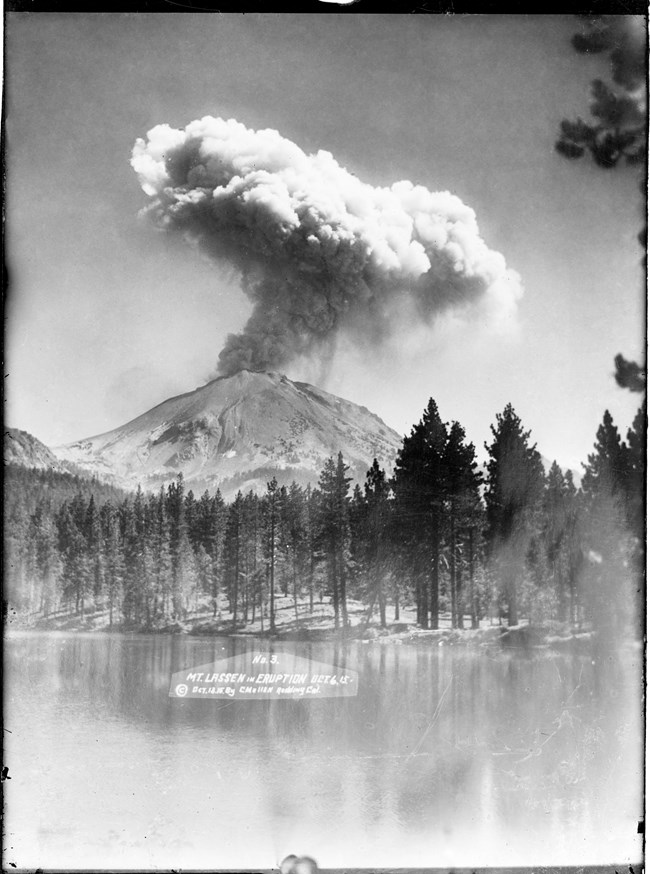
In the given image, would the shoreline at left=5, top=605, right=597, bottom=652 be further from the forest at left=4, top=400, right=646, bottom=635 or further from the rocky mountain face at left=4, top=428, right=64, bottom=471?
the rocky mountain face at left=4, top=428, right=64, bottom=471

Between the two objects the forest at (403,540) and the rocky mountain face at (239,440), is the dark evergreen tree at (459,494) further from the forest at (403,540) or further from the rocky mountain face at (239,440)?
the rocky mountain face at (239,440)

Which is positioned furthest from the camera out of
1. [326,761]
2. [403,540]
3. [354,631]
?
[403,540]

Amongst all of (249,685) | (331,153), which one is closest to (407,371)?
(331,153)

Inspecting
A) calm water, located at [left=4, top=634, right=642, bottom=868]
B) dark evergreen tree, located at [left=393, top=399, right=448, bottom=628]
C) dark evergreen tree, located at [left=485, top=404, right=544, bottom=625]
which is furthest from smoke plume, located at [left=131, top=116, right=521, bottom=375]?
calm water, located at [left=4, top=634, right=642, bottom=868]

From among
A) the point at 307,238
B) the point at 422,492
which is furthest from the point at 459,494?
the point at 307,238

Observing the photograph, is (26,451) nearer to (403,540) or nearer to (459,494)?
(403,540)

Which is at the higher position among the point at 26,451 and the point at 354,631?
the point at 26,451

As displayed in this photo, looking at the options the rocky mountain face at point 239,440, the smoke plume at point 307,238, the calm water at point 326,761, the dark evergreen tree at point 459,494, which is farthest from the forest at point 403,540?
the smoke plume at point 307,238
